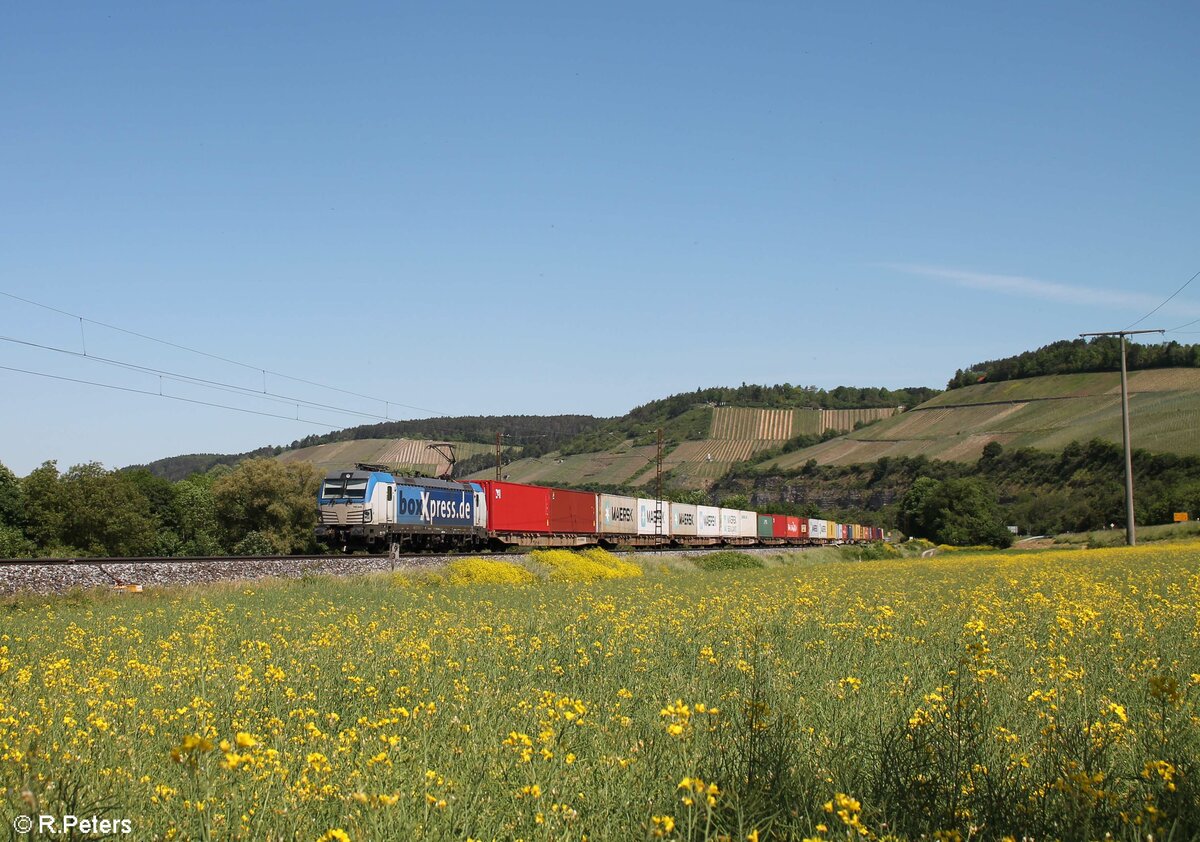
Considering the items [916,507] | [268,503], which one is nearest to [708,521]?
[268,503]

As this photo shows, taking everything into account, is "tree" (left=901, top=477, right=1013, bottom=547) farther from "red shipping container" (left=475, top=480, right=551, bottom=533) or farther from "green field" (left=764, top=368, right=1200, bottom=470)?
"red shipping container" (left=475, top=480, right=551, bottom=533)

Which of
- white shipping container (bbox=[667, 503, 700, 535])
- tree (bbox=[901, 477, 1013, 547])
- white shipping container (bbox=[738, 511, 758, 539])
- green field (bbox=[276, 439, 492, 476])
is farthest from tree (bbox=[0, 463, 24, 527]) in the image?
tree (bbox=[901, 477, 1013, 547])

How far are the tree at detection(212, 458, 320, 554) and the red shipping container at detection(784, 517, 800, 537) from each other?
40.3m

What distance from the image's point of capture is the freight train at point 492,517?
35.3 metres

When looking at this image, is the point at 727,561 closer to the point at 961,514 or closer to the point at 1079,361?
the point at 961,514

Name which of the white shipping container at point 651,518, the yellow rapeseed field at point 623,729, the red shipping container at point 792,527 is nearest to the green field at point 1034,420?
the red shipping container at point 792,527

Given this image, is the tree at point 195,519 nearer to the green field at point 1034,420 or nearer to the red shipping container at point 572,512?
the red shipping container at point 572,512

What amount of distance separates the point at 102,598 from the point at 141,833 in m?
17.9

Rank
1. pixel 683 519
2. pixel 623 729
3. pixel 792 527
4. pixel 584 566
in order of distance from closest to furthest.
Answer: pixel 623 729 → pixel 584 566 → pixel 683 519 → pixel 792 527

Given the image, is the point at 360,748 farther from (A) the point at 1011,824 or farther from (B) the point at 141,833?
(A) the point at 1011,824

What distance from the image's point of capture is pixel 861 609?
12.8 m

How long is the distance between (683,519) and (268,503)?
31677mm

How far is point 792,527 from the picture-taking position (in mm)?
85375

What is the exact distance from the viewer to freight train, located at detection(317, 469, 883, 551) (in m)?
35.3
